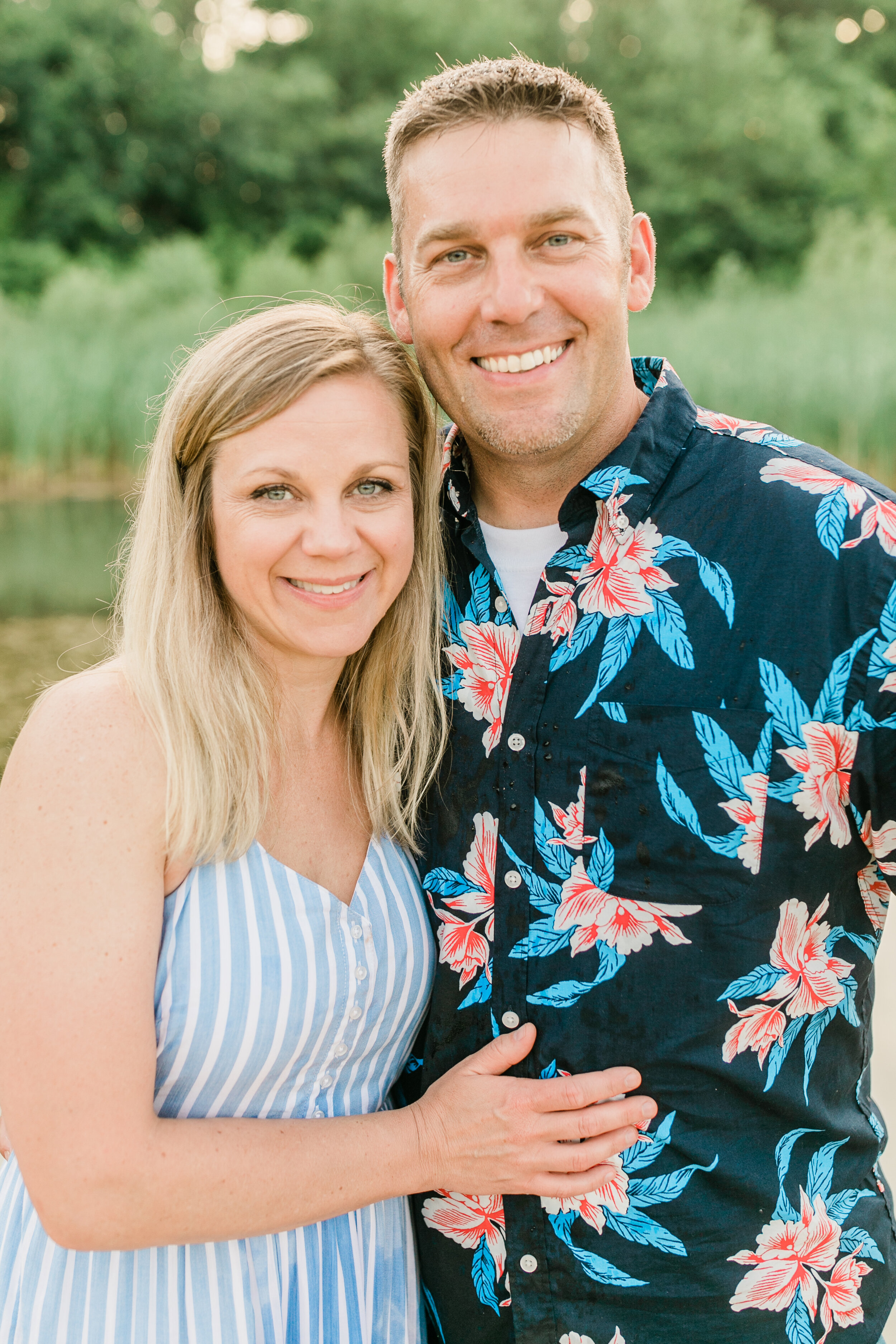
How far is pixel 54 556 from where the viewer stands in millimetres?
7918

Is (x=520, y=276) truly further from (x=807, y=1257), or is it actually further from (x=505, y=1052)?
(x=807, y=1257)

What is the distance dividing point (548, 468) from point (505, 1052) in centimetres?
85

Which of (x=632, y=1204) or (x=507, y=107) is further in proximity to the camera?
(x=507, y=107)

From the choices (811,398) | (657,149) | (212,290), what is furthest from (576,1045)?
(657,149)

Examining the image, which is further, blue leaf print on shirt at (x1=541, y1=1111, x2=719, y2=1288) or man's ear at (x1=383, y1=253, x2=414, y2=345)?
man's ear at (x1=383, y1=253, x2=414, y2=345)

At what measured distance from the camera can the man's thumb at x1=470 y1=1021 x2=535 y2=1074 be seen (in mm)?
1480

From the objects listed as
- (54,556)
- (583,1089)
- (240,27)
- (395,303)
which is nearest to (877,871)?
(583,1089)

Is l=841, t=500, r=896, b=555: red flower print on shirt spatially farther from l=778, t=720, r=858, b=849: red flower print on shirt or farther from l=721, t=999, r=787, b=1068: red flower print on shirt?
l=721, t=999, r=787, b=1068: red flower print on shirt

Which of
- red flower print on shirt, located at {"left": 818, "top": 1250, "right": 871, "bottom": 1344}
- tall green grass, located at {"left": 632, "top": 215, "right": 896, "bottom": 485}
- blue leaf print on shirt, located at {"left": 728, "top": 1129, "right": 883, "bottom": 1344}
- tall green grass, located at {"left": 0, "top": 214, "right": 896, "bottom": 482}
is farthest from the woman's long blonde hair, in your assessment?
tall green grass, located at {"left": 632, "top": 215, "right": 896, "bottom": 485}

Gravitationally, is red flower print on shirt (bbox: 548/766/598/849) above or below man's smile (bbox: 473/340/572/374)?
below

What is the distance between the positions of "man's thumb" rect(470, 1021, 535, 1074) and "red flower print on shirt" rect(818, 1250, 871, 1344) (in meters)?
0.50

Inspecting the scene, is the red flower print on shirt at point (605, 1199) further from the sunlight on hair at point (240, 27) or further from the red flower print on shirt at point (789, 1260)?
the sunlight on hair at point (240, 27)

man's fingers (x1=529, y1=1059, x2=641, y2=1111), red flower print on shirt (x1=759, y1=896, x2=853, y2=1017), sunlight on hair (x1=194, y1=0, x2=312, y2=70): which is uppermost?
sunlight on hair (x1=194, y1=0, x2=312, y2=70)

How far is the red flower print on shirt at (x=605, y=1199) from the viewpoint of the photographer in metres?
1.45
